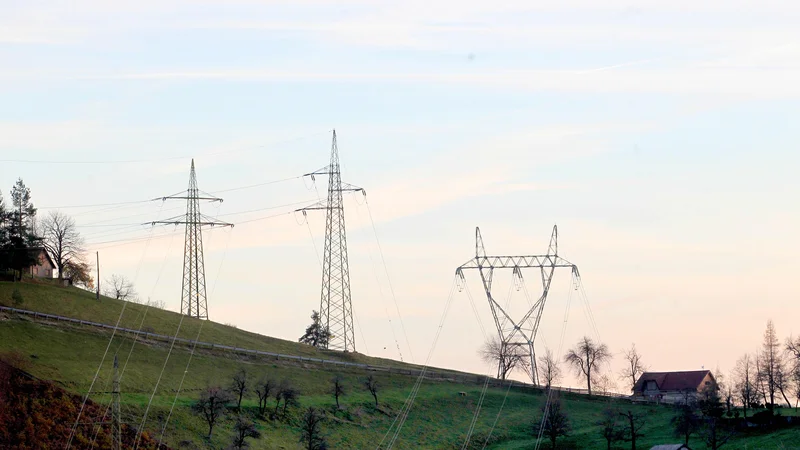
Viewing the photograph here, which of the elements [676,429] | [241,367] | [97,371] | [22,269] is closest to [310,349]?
[241,367]

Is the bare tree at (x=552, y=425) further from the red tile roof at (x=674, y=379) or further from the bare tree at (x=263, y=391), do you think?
the red tile roof at (x=674, y=379)

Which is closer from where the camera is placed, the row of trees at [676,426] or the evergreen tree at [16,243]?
the row of trees at [676,426]

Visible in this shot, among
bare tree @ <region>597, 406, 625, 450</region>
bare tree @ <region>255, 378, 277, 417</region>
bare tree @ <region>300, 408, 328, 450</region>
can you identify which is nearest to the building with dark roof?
bare tree @ <region>255, 378, 277, 417</region>

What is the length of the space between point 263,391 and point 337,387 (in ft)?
26.5

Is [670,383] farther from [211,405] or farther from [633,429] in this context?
[211,405]

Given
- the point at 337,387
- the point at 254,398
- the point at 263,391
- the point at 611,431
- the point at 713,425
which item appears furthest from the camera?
the point at 337,387

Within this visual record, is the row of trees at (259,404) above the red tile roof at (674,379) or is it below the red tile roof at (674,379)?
below

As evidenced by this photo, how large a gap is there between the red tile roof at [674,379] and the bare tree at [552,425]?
4300 cm

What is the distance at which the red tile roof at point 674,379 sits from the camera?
161 m

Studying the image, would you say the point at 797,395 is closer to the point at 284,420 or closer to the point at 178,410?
the point at 284,420

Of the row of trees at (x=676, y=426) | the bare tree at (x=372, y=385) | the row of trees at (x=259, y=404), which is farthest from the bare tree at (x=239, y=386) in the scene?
the row of trees at (x=676, y=426)

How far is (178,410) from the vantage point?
10581cm

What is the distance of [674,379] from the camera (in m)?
164

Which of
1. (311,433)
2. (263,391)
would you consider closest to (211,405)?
(311,433)
